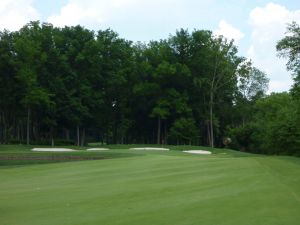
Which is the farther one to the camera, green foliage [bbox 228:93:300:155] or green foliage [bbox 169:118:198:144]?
green foliage [bbox 169:118:198:144]

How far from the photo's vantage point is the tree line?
61.0 m

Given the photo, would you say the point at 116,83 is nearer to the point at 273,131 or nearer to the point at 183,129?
the point at 183,129

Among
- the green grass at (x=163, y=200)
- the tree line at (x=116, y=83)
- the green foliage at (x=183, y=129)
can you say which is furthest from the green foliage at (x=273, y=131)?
the green grass at (x=163, y=200)

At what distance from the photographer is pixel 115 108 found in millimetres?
73625

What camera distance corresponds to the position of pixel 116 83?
6819cm

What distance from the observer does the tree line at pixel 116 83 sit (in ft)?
200

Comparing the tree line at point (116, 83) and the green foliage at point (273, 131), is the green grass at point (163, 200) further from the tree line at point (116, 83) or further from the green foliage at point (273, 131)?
the tree line at point (116, 83)

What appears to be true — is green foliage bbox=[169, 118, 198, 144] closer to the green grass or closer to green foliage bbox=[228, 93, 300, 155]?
green foliage bbox=[228, 93, 300, 155]

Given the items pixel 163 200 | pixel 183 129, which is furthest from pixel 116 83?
pixel 163 200

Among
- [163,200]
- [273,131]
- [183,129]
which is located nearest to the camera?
[163,200]

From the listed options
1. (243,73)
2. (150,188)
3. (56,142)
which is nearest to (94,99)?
(56,142)

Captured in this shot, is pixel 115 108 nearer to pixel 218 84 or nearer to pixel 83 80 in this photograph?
pixel 83 80

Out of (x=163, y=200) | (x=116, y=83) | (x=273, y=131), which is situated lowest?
(x=163, y=200)

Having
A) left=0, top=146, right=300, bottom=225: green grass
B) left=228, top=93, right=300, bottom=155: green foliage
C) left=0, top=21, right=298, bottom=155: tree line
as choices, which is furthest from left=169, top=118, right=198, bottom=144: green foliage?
left=0, top=146, right=300, bottom=225: green grass
